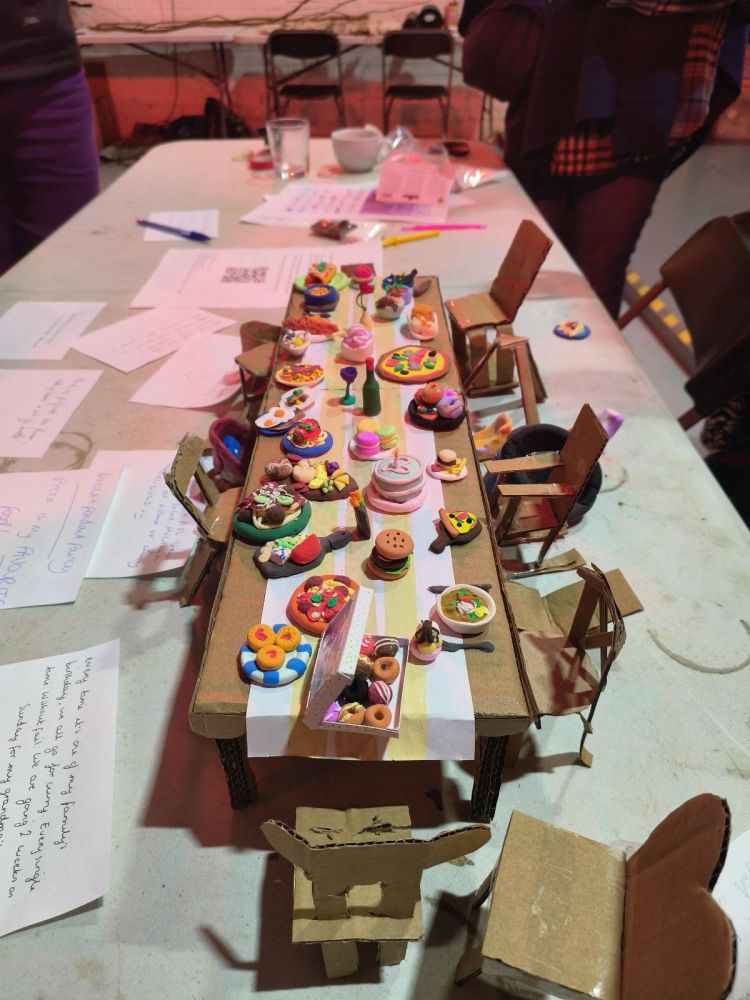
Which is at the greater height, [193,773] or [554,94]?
[554,94]

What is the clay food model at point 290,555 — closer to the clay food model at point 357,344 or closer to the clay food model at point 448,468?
the clay food model at point 448,468

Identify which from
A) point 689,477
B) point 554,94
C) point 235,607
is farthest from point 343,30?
point 235,607

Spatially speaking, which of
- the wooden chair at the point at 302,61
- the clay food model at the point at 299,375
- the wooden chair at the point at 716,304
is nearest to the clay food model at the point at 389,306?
the clay food model at the point at 299,375

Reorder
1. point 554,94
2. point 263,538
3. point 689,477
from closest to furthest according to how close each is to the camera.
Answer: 1. point 263,538
2. point 689,477
3. point 554,94

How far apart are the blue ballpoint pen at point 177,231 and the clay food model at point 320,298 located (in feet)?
1.95

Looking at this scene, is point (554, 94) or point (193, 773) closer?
point (193, 773)

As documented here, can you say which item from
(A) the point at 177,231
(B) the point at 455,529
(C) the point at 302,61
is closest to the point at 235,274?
(A) the point at 177,231

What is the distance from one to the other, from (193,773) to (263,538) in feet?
0.70

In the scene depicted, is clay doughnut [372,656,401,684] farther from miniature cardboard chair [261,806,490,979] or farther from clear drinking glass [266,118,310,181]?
clear drinking glass [266,118,310,181]

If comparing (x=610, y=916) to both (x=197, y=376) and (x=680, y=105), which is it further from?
(x=680, y=105)

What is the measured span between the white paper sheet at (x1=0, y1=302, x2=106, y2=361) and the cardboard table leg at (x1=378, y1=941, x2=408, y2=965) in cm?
100

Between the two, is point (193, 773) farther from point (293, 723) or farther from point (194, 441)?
point (194, 441)

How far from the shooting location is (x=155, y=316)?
118 cm

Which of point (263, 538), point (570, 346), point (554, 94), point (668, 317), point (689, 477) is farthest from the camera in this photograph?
point (668, 317)
